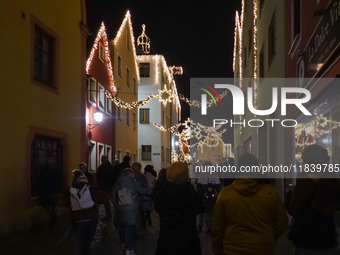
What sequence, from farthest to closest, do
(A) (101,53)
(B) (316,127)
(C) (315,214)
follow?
(A) (101,53) < (B) (316,127) < (C) (315,214)

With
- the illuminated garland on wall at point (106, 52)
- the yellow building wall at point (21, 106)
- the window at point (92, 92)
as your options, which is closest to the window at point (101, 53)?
the illuminated garland on wall at point (106, 52)

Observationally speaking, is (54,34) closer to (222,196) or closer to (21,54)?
(21,54)

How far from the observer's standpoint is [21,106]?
37.5 feet

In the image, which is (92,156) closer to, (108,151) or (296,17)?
(108,151)

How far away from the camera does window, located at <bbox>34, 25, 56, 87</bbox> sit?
42.0ft

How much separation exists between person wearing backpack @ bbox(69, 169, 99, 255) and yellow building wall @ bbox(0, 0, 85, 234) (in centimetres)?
415

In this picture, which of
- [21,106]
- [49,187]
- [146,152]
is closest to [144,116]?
[146,152]

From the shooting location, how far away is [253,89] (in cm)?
2084

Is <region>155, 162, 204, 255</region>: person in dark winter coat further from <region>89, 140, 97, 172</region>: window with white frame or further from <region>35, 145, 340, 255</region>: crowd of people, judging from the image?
<region>89, 140, 97, 172</region>: window with white frame

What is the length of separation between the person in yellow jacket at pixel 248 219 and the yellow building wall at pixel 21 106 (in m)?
7.42

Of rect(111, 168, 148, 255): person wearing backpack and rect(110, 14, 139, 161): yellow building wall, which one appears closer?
rect(111, 168, 148, 255): person wearing backpack

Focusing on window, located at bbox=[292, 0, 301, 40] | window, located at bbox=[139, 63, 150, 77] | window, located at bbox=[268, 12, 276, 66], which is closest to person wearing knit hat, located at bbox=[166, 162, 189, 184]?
window, located at bbox=[292, 0, 301, 40]

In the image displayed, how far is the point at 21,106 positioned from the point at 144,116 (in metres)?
30.8

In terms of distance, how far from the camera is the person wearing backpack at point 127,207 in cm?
752
